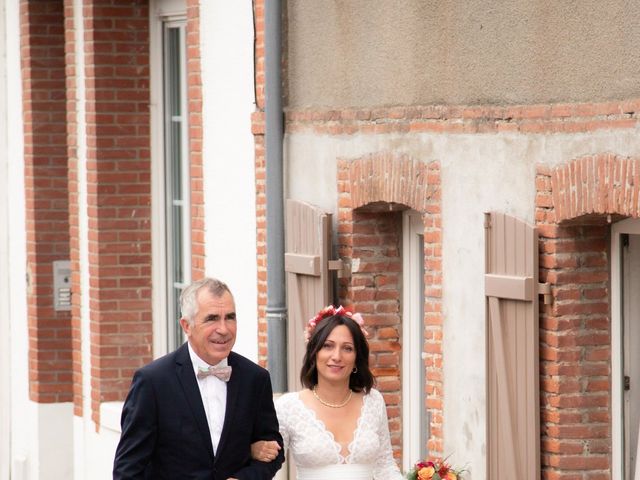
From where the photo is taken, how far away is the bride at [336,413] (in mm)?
7672

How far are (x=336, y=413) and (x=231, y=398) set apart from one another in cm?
74

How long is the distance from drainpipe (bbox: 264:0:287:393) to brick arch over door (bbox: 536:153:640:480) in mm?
2701

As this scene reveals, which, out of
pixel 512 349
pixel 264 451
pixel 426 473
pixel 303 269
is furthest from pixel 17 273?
pixel 264 451

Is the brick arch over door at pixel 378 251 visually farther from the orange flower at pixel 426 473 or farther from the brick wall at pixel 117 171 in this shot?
the brick wall at pixel 117 171

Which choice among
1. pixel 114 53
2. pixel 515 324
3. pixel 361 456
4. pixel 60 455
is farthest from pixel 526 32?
pixel 60 455

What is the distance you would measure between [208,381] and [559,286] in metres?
2.17

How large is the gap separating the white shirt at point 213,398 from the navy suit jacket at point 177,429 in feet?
0.07

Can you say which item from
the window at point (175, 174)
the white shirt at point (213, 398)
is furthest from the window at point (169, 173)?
the white shirt at point (213, 398)

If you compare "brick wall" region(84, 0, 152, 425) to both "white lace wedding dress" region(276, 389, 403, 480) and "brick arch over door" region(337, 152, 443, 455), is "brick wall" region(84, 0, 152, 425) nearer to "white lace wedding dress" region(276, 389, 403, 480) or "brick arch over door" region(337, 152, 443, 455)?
"brick arch over door" region(337, 152, 443, 455)

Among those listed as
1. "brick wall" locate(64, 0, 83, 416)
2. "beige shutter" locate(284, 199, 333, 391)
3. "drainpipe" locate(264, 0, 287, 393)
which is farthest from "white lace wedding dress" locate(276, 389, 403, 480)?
"brick wall" locate(64, 0, 83, 416)

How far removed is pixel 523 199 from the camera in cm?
881

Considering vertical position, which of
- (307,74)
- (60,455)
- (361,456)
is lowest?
(60,455)

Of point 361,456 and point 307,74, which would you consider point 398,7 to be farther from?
point 361,456

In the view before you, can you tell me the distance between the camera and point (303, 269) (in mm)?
10688
